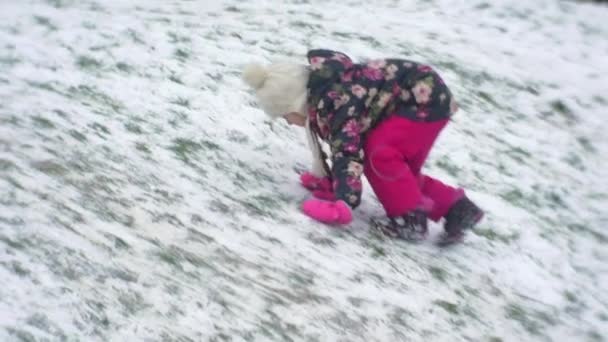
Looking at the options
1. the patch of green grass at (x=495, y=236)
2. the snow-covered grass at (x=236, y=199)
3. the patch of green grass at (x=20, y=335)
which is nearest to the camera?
the patch of green grass at (x=20, y=335)

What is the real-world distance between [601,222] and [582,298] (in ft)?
3.10

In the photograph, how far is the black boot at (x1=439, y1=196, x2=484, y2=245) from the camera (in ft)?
9.91

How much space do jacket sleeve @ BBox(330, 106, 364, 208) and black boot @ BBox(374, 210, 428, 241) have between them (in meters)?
0.23

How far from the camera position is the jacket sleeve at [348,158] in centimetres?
290

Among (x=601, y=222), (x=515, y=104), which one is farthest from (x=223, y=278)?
(x=515, y=104)

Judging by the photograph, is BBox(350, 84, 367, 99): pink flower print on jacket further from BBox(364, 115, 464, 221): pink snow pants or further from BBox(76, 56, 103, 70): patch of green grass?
BBox(76, 56, 103, 70): patch of green grass

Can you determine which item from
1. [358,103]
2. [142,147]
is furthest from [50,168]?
[358,103]

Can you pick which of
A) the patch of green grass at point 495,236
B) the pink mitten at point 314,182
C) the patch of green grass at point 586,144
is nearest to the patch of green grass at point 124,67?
the pink mitten at point 314,182

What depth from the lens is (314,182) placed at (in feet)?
10.8

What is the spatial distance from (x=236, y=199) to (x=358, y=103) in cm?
70

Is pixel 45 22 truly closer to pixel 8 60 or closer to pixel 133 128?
pixel 8 60

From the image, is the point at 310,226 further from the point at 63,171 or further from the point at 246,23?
the point at 246,23

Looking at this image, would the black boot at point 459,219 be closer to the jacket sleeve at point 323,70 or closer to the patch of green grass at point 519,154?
the jacket sleeve at point 323,70

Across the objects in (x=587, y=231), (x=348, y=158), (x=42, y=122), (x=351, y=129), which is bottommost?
(x=587, y=231)
